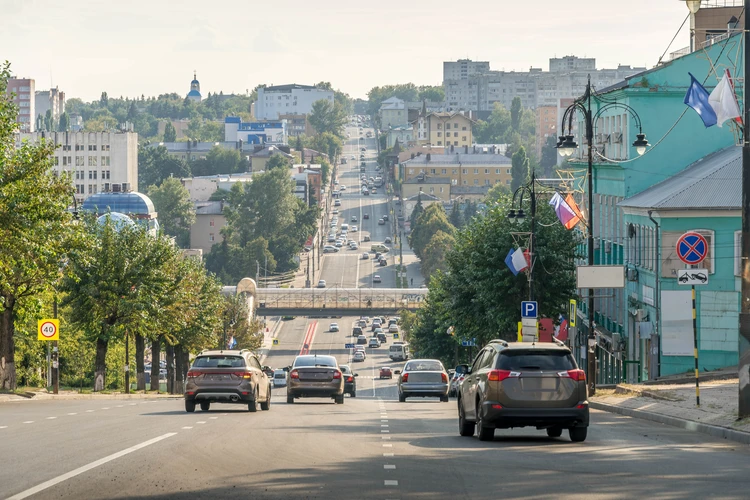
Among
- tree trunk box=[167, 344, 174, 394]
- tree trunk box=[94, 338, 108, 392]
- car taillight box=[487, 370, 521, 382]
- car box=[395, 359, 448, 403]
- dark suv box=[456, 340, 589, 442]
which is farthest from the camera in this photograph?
tree trunk box=[167, 344, 174, 394]

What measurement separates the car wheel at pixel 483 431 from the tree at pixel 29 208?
20320mm

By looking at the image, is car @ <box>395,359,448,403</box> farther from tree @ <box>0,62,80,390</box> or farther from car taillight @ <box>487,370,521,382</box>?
car taillight @ <box>487,370,521,382</box>

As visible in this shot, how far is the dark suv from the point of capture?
19.2m

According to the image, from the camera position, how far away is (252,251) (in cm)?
18775

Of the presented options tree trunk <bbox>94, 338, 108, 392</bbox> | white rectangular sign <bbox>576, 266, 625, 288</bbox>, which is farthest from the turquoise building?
tree trunk <bbox>94, 338, 108, 392</bbox>

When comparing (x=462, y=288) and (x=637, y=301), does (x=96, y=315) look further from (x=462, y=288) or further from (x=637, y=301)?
(x=637, y=301)

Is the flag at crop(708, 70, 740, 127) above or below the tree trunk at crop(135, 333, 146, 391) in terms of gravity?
above

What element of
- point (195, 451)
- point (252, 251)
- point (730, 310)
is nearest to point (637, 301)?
point (730, 310)

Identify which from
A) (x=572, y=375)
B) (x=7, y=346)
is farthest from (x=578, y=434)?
(x=7, y=346)

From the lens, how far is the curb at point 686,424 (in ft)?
65.9

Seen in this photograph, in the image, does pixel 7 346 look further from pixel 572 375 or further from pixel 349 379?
pixel 572 375

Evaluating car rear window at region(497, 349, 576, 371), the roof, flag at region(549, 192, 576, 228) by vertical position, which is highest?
the roof

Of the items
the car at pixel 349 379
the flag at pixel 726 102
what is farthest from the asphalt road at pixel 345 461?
the car at pixel 349 379

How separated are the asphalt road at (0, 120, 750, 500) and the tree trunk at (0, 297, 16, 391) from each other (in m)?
16.5
